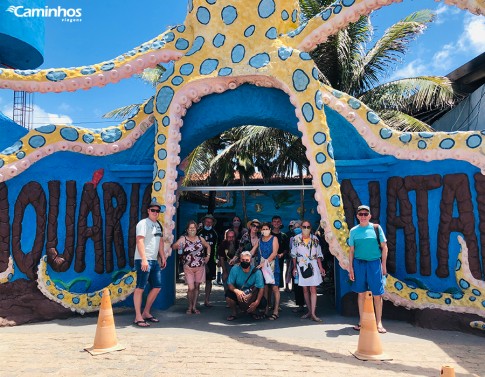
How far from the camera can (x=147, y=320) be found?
18.9ft

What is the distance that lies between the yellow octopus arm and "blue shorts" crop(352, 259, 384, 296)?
3347 millimetres

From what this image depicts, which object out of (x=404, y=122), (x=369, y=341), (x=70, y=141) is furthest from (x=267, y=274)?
(x=404, y=122)

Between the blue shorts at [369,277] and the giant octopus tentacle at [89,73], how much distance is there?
4311 mm

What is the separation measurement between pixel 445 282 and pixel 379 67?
822 cm

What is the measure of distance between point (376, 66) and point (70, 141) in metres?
9.23

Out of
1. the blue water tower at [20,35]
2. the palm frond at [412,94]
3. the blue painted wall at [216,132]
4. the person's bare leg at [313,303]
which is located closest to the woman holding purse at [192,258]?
the blue painted wall at [216,132]

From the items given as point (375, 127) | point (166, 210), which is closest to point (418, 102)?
point (375, 127)

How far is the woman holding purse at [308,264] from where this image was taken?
5734 mm

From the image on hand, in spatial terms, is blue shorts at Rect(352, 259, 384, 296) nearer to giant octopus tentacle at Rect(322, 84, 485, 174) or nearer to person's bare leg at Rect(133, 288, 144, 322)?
giant octopus tentacle at Rect(322, 84, 485, 174)

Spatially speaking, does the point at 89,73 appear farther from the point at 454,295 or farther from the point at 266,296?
the point at 454,295

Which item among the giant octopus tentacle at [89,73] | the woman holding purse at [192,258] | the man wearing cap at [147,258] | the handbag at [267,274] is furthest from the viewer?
the giant octopus tentacle at [89,73]

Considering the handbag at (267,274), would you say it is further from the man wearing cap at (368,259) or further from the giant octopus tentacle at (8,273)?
the giant octopus tentacle at (8,273)

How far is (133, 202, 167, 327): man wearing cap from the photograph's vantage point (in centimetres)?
542

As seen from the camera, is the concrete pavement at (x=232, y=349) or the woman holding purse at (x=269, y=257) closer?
the concrete pavement at (x=232, y=349)
